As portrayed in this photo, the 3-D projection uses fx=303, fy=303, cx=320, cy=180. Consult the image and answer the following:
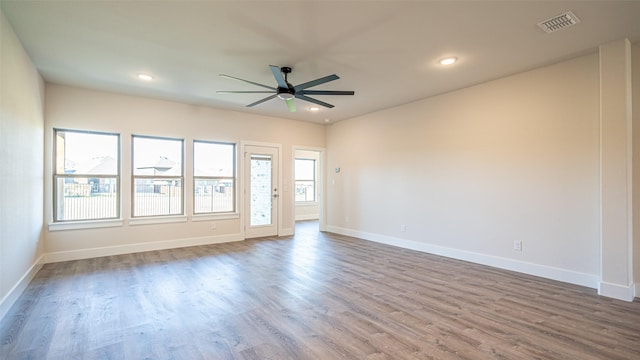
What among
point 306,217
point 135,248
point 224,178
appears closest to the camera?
point 135,248

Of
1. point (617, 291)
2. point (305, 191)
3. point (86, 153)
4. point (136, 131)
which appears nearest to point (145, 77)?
point (136, 131)

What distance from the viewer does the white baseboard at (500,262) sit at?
3713mm

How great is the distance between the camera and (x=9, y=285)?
3059mm

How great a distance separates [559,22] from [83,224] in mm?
6858

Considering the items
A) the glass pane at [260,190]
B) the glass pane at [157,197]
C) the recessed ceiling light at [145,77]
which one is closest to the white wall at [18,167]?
the recessed ceiling light at [145,77]

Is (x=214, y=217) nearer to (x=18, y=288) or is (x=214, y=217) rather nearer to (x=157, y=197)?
(x=157, y=197)

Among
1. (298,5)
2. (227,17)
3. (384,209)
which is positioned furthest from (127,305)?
(384,209)

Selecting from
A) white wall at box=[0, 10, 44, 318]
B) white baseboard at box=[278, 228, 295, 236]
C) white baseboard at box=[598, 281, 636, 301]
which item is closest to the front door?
white baseboard at box=[278, 228, 295, 236]

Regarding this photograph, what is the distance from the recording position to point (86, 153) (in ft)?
16.9

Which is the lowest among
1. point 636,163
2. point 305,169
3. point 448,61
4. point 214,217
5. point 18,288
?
point 18,288

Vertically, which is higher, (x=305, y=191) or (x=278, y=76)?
(x=278, y=76)

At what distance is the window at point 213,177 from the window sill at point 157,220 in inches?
12.5

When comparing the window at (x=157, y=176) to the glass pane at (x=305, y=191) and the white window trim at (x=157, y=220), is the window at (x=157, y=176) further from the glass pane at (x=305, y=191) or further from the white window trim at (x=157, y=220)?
the glass pane at (x=305, y=191)

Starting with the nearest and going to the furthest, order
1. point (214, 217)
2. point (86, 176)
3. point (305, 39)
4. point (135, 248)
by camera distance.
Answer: point (305, 39), point (86, 176), point (135, 248), point (214, 217)
